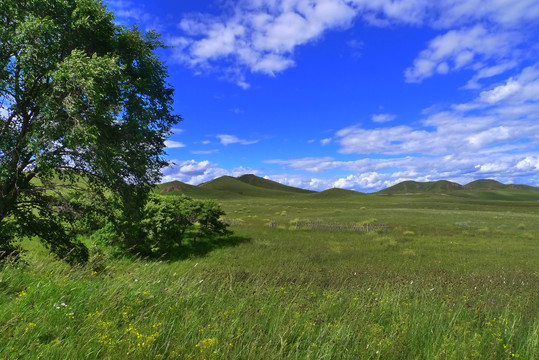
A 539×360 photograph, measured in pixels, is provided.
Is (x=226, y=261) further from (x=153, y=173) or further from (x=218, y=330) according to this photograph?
(x=218, y=330)

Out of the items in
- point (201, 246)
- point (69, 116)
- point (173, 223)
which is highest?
point (69, 116)

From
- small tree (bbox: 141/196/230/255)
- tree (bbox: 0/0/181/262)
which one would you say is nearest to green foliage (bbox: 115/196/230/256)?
small tree (bbox: 141/196/230/255)

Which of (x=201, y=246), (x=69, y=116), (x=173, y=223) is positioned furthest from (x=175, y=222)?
(x=69, y=116)

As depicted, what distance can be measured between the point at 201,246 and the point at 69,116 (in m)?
14.9

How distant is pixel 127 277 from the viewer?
5.27 meters

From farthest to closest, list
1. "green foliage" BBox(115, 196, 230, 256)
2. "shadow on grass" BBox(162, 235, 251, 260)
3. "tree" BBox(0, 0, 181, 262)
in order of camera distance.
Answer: "shadow on grass" BBox(162, 235, 251, 260)
"green foliage" BBox(115, 196, 230, 256)
"tree" BBox(0, 0, 181, 262)

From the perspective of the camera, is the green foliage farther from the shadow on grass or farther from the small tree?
the shadow on grass

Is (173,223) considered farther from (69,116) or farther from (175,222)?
(69,116)

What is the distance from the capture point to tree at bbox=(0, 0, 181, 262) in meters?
8.55

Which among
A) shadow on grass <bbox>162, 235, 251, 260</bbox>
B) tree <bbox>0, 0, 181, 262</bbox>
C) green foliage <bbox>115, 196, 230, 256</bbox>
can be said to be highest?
tree <bbox>0, 0, 181, 262</bbox>

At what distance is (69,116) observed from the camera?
28.4 feet

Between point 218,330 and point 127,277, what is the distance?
2716mm

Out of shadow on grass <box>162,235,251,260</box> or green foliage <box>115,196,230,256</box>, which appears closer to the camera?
green foliage <box>115,196,230,256</box>

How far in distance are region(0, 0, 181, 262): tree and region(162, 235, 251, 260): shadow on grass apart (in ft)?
28.1
